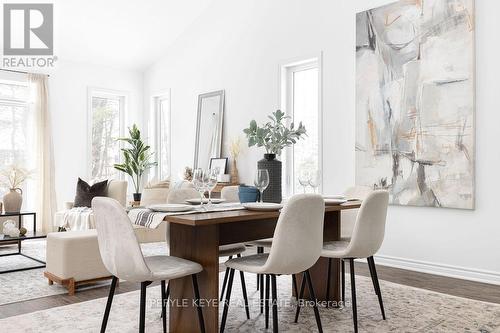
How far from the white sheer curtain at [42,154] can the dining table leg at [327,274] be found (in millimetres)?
4705

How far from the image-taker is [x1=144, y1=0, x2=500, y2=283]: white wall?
388cm

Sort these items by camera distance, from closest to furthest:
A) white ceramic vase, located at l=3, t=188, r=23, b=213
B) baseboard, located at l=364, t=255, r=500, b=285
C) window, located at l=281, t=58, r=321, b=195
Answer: baseboard, located at l=364, t=255, r=500, b=285
white ceramic vase, located at l=3, t=188, r=23, b=213
window, located at l=281, t=58, r=321, b=195

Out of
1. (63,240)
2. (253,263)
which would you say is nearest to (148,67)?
(63,240)

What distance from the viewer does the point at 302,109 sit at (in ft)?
18.2

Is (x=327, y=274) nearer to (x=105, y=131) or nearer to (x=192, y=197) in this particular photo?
(x=192, y=197)

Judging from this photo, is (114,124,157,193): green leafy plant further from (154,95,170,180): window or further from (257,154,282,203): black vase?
(257,154,282,203): black vase

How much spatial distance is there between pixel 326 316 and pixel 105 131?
5727mm

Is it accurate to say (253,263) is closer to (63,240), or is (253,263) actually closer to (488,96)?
(63,240)

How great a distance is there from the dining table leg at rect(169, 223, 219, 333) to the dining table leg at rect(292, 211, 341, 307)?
3.55ft

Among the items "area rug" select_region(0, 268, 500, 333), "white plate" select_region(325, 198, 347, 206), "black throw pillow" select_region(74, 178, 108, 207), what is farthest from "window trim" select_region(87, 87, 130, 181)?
"white plate" select_region(325, 198, 347, 206)

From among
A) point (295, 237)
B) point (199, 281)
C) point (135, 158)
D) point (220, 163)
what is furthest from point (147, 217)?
point (135, 158)

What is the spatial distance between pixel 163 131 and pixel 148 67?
3.84ft

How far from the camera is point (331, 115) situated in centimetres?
504

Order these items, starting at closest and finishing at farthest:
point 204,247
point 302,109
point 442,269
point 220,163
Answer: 1. point 204,247
2. point 442,269
3. point 302,109
4. point 220,163
